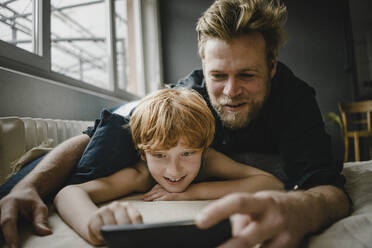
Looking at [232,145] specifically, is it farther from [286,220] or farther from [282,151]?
[286,220]

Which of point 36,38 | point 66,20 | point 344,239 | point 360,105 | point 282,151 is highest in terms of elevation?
point 66,20

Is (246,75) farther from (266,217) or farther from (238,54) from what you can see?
(266,217)

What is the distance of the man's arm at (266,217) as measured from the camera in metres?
0.31

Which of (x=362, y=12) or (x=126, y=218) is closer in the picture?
(x=126, y=218)

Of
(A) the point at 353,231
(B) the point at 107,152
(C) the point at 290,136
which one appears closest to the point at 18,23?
(B) the point at 107,152

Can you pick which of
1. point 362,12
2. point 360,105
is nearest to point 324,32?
point 362,12

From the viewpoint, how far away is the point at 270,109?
1.04 meters

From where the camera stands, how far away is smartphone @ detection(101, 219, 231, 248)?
1.08 feet

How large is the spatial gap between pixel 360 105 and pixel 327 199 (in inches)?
A: 113

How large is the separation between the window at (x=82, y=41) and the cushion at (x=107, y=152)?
0.62m

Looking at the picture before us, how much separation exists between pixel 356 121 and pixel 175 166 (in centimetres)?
313

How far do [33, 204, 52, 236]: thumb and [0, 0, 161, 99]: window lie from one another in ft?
Answer: 2.53

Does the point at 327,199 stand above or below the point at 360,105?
below

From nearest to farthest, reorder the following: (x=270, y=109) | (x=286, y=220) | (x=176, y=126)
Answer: (x=286, y=220), (x=176, y=126), (x=270, y=109)
